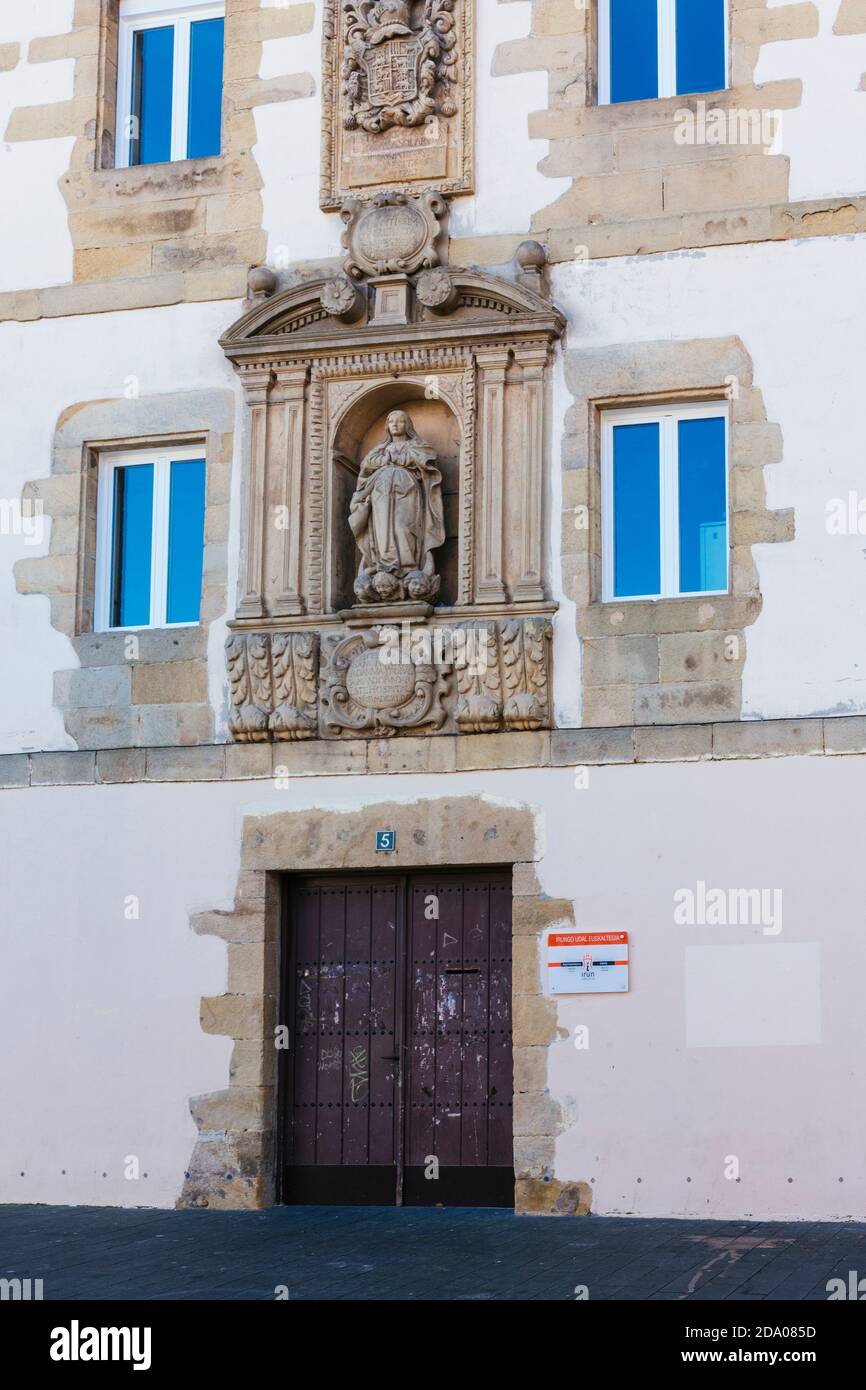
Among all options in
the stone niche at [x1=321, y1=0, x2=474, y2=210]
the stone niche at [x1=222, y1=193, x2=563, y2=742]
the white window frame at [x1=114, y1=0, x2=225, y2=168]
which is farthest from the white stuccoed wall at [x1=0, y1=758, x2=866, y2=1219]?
the white window frame at [x1=114, y1=0, x2=225, y2=168]

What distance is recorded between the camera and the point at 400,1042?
1328cm

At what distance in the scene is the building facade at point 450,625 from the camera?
40.9 feet

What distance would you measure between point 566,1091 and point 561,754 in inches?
76.7

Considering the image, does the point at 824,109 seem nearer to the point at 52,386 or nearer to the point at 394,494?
the point at 394,494

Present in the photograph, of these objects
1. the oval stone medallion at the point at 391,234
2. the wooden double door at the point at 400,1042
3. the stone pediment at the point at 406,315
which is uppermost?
the oval stone medallion at the point at 391,234

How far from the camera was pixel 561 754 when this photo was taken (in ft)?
42.4

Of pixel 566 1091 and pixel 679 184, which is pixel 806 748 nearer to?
pixel 566 1091

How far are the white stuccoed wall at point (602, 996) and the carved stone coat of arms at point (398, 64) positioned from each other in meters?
4.21

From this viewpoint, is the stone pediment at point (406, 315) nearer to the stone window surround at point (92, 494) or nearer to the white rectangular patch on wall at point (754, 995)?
the stone window surround at point (92, 494)

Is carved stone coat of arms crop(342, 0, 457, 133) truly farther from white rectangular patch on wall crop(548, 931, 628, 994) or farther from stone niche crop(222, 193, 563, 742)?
white rectangular patch on wall crop(548, 931, 628, 994)

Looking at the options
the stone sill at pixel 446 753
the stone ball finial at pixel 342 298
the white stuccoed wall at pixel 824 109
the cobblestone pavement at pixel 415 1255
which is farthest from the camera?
the stone ball finial at pixel 342 298

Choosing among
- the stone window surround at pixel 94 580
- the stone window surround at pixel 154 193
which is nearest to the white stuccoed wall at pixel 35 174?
the stone window surround at pixel 154 193

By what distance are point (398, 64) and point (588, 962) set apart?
576 centimetres

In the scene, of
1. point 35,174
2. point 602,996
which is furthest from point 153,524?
point 602,996
